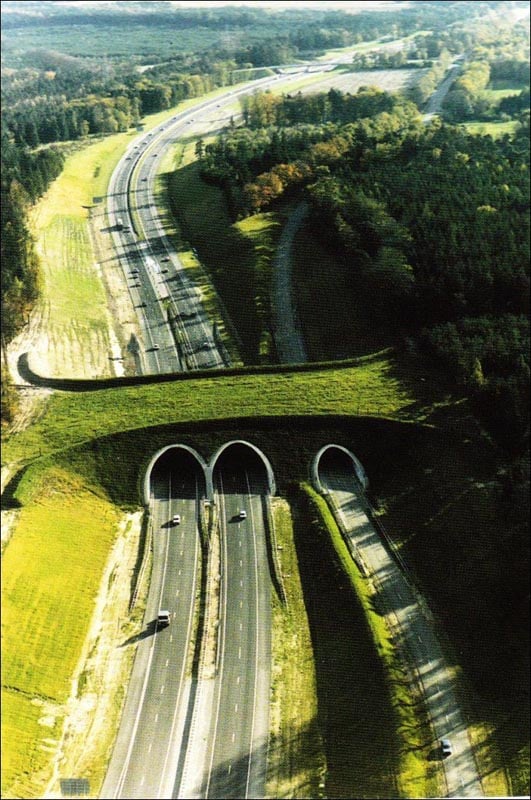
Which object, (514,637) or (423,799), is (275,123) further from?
(423,799)

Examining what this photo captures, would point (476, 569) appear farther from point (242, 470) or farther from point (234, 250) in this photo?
point (234, 250)

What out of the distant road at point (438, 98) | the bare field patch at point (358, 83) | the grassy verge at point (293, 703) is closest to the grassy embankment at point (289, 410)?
the grassy verge at point (293, 703)

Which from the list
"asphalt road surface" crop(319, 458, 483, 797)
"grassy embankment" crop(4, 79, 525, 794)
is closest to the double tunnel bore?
"asphalt road surface" crop(319, 458, 483, 797)

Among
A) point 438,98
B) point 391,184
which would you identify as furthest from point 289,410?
point 438,98

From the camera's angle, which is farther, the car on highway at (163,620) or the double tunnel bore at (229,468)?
the double tunnel bore at (229,468)

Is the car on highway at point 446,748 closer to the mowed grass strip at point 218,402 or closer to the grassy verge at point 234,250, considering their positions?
the mowed grass strip at point 218,402

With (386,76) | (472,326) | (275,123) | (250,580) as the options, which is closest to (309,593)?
(250,580)
